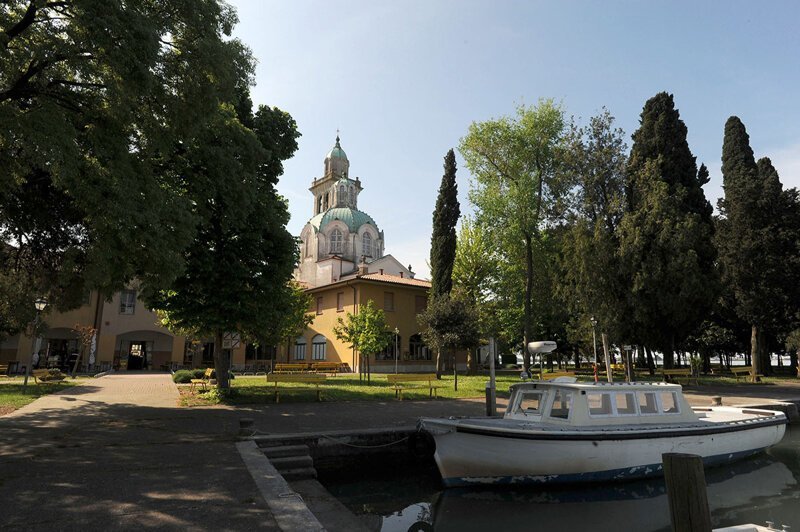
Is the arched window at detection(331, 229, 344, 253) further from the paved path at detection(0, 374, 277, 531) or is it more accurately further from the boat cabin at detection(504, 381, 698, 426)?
the boat cabin at detection(504, 381, 698, 426)

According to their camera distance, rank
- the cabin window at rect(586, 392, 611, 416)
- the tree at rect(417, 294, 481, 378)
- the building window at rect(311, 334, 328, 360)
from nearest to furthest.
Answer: the cabin window at rect(586, 392, 611, 416), the tree at rect(417, 294, 481, 378), the building window at rect(311, 334, 328, 360)

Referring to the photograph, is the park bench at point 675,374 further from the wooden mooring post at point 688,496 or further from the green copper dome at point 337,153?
the green copper dome at point 337,153

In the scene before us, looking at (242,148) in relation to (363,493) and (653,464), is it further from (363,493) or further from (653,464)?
(653,464)

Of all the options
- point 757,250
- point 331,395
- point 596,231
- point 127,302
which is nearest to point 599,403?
point 331,395

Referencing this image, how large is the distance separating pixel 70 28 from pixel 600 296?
2526 centimetres

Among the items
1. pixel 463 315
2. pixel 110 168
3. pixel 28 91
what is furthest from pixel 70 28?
pixel 463 315

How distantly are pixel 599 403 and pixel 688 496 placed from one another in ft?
21.7

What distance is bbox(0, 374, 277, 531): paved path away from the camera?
5102mm

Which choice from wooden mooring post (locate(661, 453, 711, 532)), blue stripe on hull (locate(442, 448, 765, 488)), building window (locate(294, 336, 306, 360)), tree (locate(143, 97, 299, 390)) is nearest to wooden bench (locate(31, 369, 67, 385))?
tree (locate(143, 97, 299, 390))

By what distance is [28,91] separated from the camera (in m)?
9.46

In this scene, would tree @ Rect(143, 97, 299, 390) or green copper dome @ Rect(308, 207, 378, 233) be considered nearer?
tree @ Rect(143, 97, 299, 390)

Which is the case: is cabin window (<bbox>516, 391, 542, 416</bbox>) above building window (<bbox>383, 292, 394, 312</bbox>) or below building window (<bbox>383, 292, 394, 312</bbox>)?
below

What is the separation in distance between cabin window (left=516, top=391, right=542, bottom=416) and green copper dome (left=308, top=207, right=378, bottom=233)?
49.8 metres

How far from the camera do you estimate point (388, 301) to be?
38.0m
